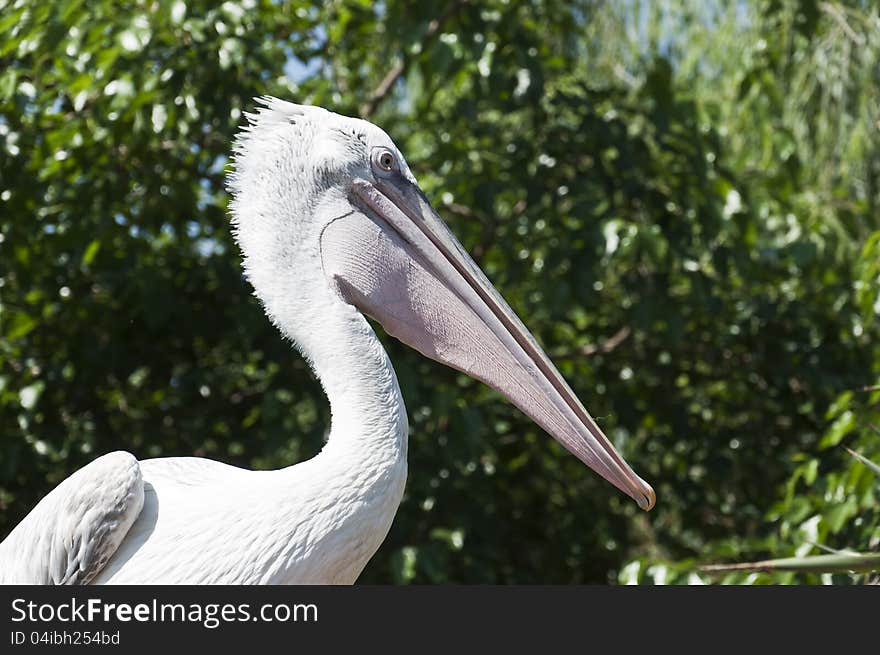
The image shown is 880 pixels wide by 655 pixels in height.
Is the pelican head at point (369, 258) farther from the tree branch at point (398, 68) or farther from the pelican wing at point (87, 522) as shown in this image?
the tree branch at point (398, 68)

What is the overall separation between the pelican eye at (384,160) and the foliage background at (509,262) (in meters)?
1.60

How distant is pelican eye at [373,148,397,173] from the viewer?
101 inches

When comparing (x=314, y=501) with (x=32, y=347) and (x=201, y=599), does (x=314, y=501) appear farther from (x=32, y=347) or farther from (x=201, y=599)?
(x=32, y=347)

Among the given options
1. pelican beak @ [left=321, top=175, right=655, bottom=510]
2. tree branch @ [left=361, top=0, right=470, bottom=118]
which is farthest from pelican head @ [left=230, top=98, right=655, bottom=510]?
tree branch @ [left=361, top=0, right=470, bottom=118]

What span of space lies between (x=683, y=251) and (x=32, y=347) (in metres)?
2.62

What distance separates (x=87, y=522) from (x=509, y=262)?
9.15ft

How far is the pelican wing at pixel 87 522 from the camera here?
2.30 metres

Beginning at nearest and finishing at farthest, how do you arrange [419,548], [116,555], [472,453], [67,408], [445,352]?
[116,555] → [445,352] → [419,548] → [472,453] → [67,408]

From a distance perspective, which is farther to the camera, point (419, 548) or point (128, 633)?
point (419, 548)

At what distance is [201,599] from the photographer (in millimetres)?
2115

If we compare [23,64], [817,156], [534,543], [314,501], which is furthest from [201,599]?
[817,156]

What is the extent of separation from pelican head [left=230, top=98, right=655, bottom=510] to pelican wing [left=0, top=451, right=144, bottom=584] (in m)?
0.46

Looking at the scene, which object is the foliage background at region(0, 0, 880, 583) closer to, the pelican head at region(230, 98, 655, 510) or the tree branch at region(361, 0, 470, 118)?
the tree branch at region(361, 0, 470, 118)

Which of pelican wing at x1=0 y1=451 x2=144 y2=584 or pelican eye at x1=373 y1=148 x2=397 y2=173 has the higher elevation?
pelican eye at x1=373 y1=148 x2=397 y2=173
